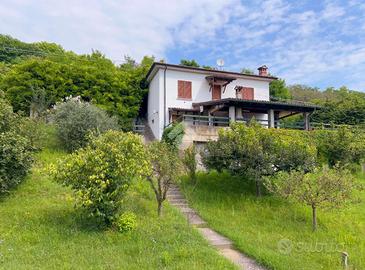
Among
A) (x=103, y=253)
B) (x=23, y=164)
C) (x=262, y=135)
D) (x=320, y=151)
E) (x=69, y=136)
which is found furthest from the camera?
(x=320, y=151)

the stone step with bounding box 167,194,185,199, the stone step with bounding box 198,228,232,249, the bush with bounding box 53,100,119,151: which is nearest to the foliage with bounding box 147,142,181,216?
the stone step with bounding box 198,228,232,249

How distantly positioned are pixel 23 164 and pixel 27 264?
5.43 metres

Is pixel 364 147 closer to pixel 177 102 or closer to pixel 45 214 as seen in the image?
pixel 177 102

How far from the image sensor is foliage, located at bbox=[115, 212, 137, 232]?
32.0 feet

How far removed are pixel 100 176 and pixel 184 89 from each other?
16.4 m

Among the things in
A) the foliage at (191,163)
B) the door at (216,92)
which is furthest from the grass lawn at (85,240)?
the door at (216,92)

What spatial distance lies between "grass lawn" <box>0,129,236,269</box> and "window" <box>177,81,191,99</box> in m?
13.6

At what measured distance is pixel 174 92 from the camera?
24.8 meters

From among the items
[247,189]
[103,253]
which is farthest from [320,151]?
[103,253]

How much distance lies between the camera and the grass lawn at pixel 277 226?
29.4ft

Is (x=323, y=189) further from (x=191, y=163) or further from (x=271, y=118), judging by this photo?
(x=271, y=118)

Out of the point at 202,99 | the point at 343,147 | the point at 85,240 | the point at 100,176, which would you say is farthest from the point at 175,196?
the point at 202,99

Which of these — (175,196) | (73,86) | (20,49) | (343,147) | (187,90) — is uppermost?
(20,49)

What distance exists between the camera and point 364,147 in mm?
19188
